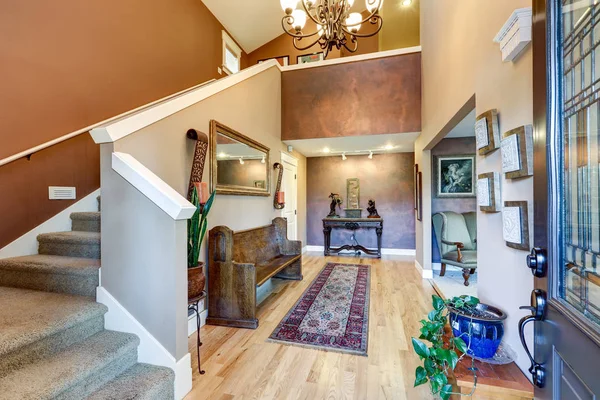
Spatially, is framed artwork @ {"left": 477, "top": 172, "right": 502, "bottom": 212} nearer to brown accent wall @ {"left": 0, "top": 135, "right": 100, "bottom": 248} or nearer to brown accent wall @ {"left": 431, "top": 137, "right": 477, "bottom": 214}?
brown accent wall @ {"left": 431, "top": 137, "right": 477, "bottom": 214}

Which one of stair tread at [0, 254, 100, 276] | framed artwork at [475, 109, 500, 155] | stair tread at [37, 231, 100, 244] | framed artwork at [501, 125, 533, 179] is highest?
framed artwork at [475, 109, 500, 155]

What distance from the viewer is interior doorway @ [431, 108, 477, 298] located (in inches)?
157

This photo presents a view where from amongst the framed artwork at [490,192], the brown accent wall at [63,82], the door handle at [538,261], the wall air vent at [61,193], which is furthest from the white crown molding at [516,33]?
the wall air vent at [61,193]

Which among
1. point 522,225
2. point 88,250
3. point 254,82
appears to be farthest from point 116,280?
point 254,82

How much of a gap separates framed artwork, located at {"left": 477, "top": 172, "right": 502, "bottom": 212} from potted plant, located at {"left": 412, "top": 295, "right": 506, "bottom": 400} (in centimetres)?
53

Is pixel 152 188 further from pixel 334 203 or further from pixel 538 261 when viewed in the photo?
pixel 334 203

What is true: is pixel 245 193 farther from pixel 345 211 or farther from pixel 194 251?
pixel 345 211

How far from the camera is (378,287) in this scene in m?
3.53

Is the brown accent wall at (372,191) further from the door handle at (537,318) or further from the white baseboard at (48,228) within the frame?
the door handle at (537,318)

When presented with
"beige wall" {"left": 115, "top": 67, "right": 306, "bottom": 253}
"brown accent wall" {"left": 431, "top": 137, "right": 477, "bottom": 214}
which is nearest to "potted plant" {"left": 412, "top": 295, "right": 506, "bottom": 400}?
"beige wall" {"left": 115, "top": 67, "right": 306, "bottom": 253}

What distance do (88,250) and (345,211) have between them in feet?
15.0

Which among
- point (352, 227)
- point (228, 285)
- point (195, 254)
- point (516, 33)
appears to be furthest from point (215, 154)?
point (352, 227)

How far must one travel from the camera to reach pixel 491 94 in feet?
4.95

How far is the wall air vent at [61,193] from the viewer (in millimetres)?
2270
